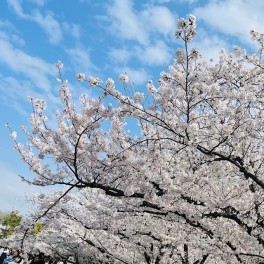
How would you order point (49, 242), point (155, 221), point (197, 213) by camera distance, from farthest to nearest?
point (49, 242) → point (155, 221) → point (197, 213)

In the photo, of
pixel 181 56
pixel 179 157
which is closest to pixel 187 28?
pixel 181 56

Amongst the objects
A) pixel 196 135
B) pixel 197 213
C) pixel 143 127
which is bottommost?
pixel 197 213

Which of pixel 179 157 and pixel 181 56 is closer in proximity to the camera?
pixel 181 56

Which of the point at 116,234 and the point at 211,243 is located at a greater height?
the point at 116,234

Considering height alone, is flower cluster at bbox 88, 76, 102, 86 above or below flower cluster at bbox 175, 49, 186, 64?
below

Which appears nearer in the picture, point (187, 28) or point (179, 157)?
point (187, 28)

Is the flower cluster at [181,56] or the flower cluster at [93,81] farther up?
the flower cluster at [181,56]

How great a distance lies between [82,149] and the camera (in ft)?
24.3

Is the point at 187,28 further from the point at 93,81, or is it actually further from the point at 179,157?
the point at 179,157

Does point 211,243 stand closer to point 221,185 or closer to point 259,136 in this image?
point 221,185

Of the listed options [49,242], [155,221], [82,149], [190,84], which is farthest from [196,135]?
[49,242]

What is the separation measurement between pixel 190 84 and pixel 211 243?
3506 mm

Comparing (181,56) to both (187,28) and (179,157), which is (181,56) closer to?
(187,28)

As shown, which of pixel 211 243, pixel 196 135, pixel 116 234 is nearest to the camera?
pixel 196 135
